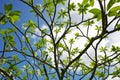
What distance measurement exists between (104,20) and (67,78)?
5.20 m

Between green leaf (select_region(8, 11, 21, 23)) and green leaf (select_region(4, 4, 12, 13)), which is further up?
green leaf (select_region(4, 4, 12, 13))

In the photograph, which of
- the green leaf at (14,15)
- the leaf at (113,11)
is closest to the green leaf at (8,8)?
the green leaf at (14,15)

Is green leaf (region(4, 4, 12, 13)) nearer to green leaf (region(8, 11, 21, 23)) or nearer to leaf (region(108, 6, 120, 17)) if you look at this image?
green leaf (region(8, 11, 21, 23))

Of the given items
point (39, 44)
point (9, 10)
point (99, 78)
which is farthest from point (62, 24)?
point (9, 10)

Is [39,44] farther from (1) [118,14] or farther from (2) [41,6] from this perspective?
(1) [118,14]

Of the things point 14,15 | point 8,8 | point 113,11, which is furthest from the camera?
point 14,15

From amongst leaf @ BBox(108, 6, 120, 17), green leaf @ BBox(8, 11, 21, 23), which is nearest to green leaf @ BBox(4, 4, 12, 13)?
green leaf @ BBox(8, 11, 21, 23)

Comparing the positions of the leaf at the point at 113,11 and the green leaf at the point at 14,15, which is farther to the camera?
the green leaf at the point at 14,15

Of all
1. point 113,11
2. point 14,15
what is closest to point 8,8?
point 14,15

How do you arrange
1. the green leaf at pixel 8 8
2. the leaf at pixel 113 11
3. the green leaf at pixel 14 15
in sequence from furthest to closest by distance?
1. the green leaf at pixel 14 15
2. the green leaf at pixel 8 8
3. the leaf at pixel 113 11

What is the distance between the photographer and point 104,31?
3164mm

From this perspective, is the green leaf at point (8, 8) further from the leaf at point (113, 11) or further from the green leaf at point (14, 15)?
the leaf at point (113, 11)

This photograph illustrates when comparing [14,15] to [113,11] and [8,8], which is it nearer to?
[8,8]

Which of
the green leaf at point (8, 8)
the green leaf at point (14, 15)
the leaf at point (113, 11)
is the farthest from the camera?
the green leaf at point (14, 15)
